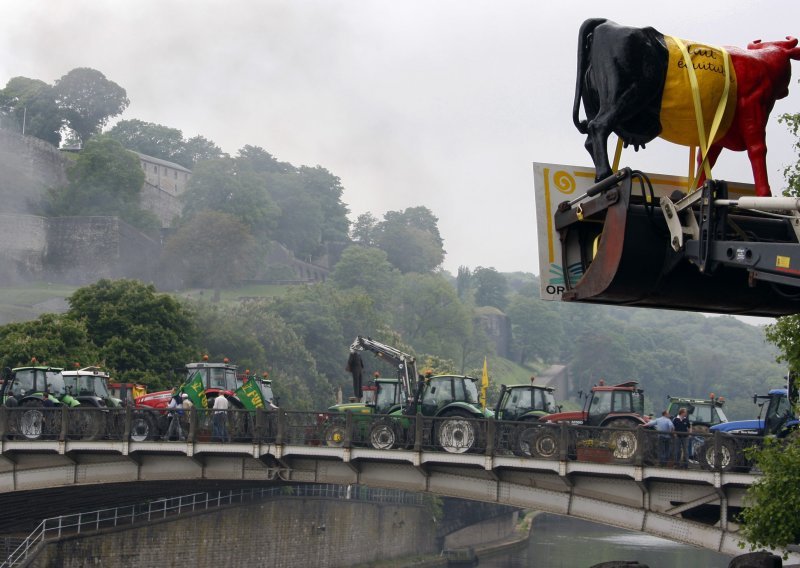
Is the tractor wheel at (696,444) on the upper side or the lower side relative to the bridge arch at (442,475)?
upper

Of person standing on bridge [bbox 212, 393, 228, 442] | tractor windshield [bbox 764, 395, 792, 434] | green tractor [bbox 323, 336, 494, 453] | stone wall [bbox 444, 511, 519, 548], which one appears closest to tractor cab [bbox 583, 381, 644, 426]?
green tractor [bbox 323, 336, 494, 453]

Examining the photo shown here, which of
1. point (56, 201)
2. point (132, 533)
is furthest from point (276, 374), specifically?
point (56, 201)

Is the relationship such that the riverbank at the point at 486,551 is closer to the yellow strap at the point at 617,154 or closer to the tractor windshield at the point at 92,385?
the tractor windshield at the point at 92,385

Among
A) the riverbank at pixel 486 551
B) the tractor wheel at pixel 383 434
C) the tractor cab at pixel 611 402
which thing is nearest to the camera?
the tractor wheel at pixel 383 434

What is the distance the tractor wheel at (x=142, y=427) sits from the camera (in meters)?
39.1

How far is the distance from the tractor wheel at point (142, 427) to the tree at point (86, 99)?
163651 millimetres

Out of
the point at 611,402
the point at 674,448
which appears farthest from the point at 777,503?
the point at 611,402

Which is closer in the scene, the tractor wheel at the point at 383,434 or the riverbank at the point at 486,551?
the tractor wheel at the point at 383,434

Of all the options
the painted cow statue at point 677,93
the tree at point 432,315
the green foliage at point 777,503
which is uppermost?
the tree at point 432,315

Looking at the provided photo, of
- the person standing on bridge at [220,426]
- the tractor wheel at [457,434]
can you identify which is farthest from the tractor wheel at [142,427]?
the tractor wheel at [457,434]

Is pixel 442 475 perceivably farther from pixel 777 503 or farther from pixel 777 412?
pixel 777 503

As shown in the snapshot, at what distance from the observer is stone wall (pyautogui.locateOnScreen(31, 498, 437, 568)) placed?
49.4 meters

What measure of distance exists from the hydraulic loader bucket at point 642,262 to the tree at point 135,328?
63.4 m

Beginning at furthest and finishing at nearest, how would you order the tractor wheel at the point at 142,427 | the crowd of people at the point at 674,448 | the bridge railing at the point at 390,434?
1. the tractor wheel at the point at 142,427
2. the bridge railing at the point at 390,434
3. the crowd of people at the point at 674,448
